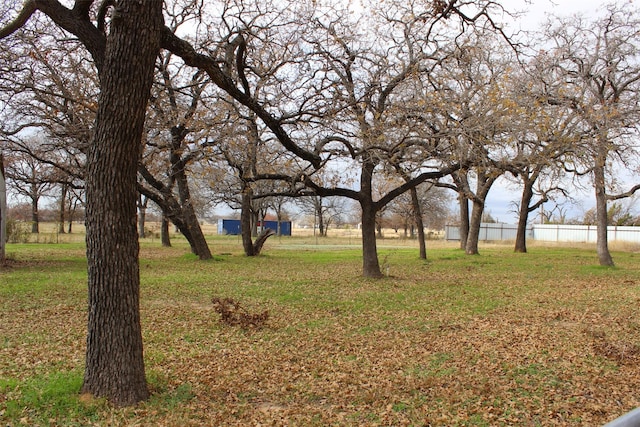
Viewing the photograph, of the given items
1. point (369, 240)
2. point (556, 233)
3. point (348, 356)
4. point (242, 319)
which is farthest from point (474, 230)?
point (556, 233)

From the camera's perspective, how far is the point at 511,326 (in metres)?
8.01

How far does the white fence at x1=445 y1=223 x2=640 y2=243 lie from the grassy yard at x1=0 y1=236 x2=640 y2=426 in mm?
26302

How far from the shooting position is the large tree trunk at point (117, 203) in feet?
14.4

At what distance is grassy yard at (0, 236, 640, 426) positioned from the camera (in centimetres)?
445

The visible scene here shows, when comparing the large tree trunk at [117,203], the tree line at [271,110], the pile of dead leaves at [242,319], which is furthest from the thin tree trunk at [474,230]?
the large tree trunk at [117,203]

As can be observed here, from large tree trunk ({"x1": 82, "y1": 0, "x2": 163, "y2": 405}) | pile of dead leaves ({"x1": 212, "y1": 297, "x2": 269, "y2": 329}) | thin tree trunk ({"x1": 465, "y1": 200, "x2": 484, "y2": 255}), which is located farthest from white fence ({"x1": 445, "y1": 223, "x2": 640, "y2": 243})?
large tree trunk ({"x1": 82, "y1": 0, "x2": 163, "y2": 405})

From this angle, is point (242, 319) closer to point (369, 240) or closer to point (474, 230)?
point (369, 240)

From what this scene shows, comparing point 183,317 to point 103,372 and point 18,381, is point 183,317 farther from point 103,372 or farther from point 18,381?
point 103,372

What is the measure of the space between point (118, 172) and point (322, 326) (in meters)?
4.70

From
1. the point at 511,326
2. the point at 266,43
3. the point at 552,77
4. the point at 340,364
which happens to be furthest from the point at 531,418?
the point at 552,77

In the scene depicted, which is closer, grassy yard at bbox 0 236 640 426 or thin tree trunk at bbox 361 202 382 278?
grassy yard at bbox 0 236 640 426

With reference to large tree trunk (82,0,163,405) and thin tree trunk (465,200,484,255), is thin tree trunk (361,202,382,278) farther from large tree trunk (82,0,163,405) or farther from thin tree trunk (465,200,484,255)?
thin tree trunk (465,200,484,255)

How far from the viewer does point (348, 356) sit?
6.33 metres

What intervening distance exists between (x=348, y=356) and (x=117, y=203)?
3.51 m
